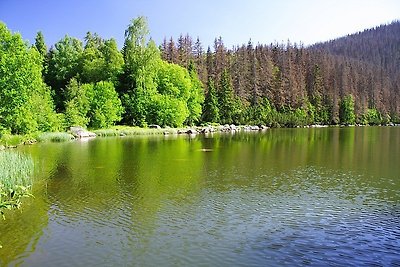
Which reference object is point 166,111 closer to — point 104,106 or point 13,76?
point 104,106

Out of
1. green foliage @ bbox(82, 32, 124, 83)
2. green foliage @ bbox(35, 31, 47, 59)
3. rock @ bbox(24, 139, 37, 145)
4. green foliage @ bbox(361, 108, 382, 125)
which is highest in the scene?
green foliage @ bbox(35, 31, 47, 59)

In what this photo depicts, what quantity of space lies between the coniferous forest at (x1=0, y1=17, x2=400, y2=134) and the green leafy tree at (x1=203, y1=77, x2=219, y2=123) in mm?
253

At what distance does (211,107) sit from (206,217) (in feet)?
268

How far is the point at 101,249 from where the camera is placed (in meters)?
14.1

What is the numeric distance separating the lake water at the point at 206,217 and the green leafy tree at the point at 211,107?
66.0 m

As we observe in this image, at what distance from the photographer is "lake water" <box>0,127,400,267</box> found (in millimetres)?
13469

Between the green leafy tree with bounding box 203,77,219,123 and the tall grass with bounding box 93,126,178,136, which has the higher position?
the green leafy tree with bounding box 203,77,219,123

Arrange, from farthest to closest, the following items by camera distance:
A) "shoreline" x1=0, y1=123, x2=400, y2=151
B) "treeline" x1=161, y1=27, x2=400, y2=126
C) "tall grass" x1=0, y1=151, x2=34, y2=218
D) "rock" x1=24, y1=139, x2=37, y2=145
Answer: "treeline" x1=161, y1=27, x2=400, y2=126
"rock" x1=24, y1=139, x2=37, y2=145
"shoreline" x1=0, y1=123, x2=400, y2=151
"tall grass" x1=0, y1=151, x2=34, y2=218

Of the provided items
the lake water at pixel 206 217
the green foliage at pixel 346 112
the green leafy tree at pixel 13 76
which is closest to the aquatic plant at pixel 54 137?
the green leafy tree at pixel 13 76

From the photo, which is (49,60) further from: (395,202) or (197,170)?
(395,202)

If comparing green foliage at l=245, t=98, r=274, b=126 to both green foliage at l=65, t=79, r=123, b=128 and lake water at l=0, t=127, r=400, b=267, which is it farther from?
lake water at l=0, t=127, r=400, b=267

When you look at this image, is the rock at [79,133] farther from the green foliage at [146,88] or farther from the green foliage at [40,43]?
the green foliage at [40,43]

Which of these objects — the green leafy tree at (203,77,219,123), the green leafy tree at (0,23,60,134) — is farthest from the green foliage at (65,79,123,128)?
the green leafy tree at (203,77,219,123)

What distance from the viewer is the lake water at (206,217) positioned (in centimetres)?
1347
